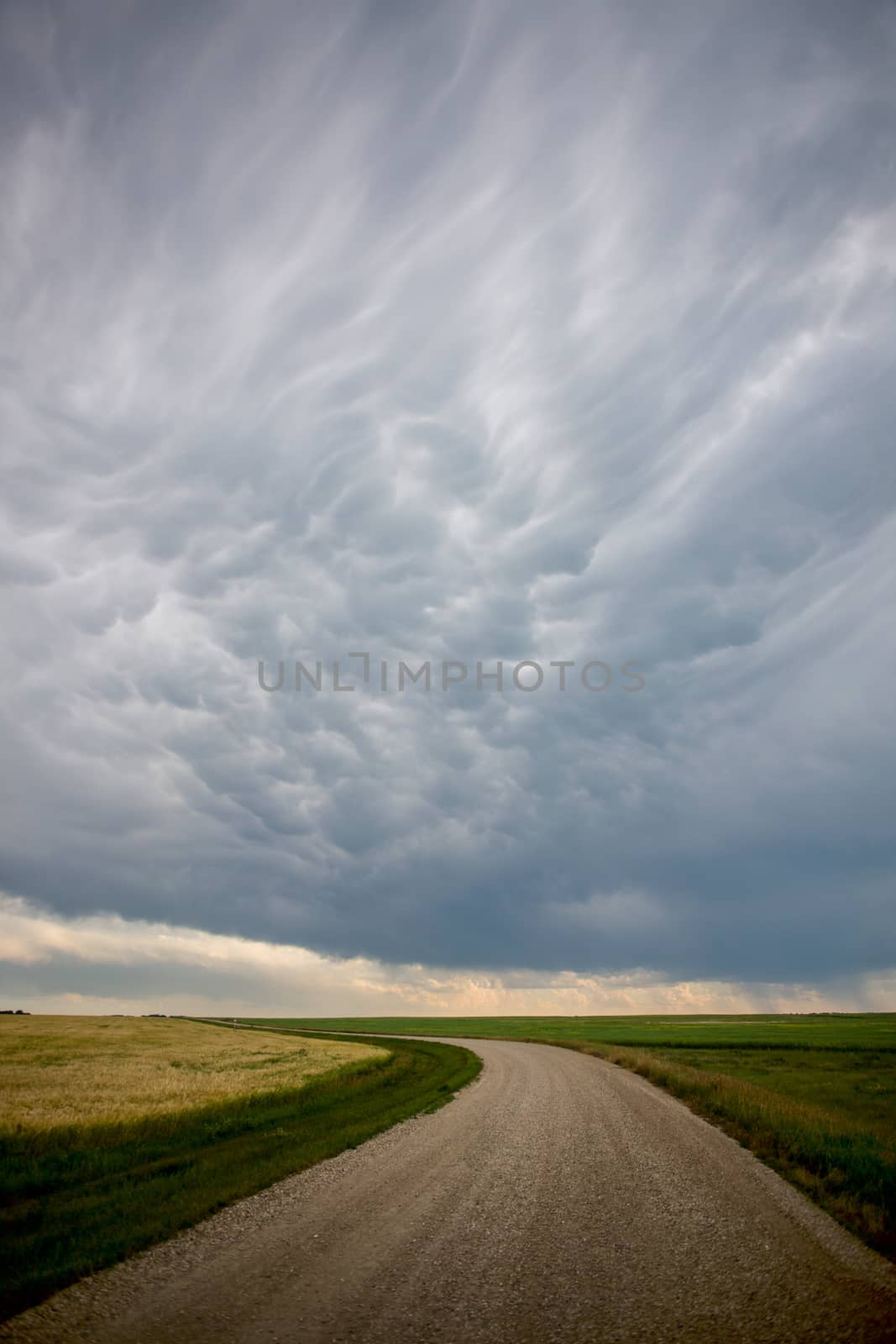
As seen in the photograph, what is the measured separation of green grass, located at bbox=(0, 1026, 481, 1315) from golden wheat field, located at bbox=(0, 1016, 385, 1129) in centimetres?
140

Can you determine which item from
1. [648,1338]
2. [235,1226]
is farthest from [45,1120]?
[648,1338]

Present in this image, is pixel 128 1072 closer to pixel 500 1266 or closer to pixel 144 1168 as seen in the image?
pixel 144 1168

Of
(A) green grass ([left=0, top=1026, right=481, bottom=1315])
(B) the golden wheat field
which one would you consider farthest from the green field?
(B) the golden wheat field

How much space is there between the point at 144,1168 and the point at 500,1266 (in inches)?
363

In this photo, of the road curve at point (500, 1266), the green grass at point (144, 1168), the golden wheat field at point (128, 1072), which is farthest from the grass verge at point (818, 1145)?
the golden wheat field at point (128, 1072)

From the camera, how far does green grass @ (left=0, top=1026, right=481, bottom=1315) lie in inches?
373

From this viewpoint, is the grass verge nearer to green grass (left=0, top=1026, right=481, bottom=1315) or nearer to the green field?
the green field

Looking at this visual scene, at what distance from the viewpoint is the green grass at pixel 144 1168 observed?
9469 millimetres

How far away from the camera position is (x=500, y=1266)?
899 cm

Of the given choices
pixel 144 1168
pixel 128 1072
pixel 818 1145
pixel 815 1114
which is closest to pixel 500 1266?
pixel 144 1168

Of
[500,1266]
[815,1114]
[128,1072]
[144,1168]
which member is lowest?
[128,1072]

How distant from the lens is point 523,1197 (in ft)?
39.8

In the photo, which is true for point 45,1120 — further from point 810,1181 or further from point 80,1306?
point 810,1181

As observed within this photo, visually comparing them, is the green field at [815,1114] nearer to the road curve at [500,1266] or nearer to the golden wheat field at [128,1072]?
the road curve at [500,1266]
